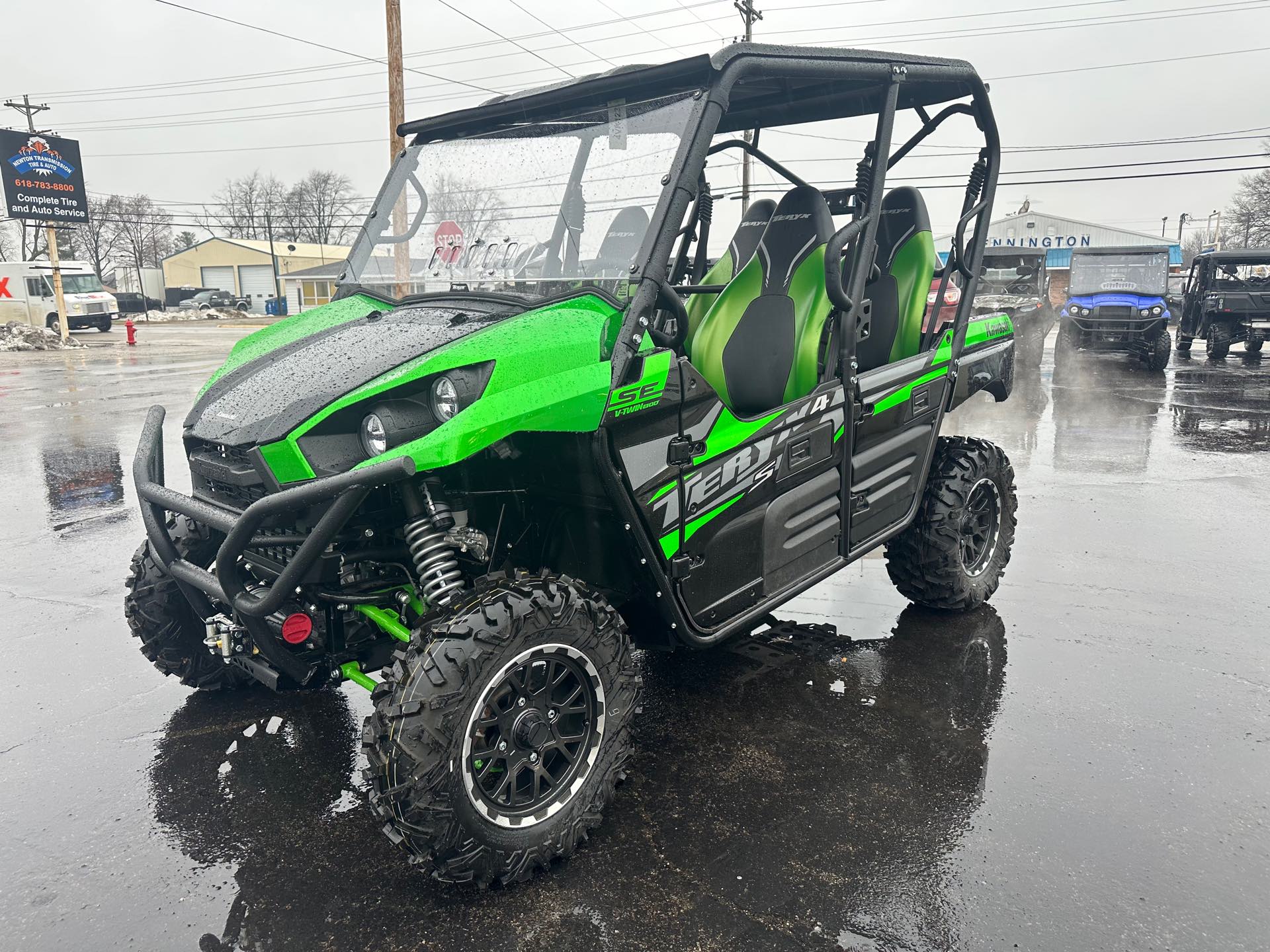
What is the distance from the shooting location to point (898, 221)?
468 cm

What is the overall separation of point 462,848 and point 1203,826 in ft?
7.68

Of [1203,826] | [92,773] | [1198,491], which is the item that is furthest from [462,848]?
[1198,491]

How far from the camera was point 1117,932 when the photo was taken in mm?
2494

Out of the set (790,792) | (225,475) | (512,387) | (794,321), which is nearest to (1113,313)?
(794,321)

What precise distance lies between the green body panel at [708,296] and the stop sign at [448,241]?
1275mm

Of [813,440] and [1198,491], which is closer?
[813,440]

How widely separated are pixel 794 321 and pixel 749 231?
765mm

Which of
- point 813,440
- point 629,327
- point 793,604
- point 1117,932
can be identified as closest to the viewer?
point 1117,932

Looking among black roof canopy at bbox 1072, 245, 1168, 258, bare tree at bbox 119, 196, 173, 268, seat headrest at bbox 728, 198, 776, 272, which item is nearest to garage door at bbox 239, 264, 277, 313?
bare tree at bbox 119, 196, 173, 268

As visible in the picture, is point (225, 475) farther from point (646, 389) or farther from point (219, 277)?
point (219, 277)

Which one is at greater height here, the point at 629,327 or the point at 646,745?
the point at 629,327

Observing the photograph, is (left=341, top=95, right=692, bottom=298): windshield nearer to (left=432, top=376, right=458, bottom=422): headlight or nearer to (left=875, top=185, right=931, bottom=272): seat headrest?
(left=432, top=376, right=458, bottom=422): headlight

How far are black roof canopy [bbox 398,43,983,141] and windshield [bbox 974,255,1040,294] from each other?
49.9 feet

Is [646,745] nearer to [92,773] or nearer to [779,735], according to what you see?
[779,735]
